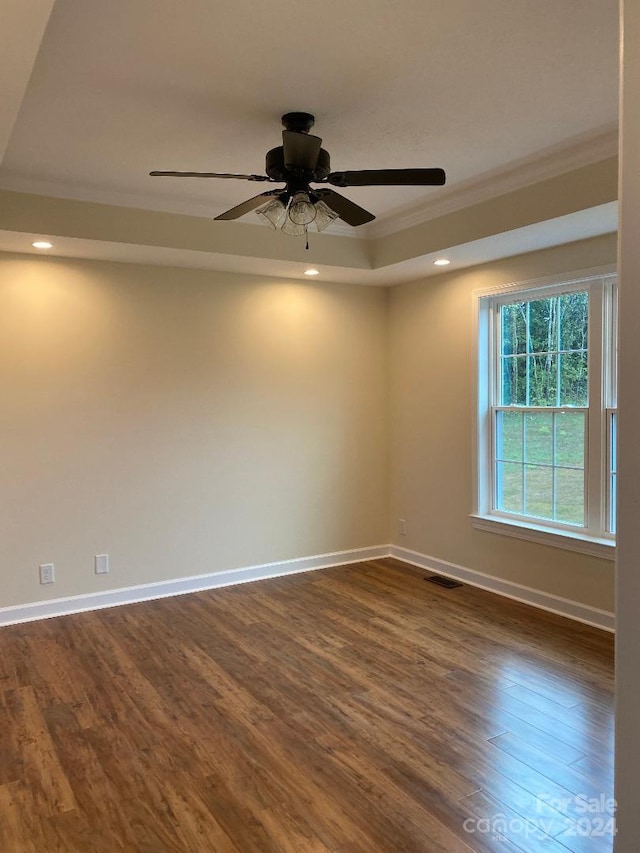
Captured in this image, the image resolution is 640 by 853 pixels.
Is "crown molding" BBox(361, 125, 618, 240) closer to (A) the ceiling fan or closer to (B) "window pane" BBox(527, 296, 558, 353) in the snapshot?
(B) "window pane" BBox(527, 296, 558, 353)

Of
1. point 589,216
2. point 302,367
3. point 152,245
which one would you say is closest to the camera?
point 589,216

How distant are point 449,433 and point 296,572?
1732 mm

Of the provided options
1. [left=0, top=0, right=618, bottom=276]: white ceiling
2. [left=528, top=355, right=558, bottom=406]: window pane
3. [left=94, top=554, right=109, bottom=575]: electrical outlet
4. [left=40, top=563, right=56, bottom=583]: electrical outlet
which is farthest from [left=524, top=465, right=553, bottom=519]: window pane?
[left=40, top=563, right=56, bottom=583]: electrical outlet

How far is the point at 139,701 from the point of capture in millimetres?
3100

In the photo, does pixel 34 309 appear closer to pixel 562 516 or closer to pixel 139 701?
pixel 139 701

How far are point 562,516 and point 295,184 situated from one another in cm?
293

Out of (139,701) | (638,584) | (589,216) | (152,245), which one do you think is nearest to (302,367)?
(152,245)

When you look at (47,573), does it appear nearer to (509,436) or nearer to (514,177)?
(509,436)

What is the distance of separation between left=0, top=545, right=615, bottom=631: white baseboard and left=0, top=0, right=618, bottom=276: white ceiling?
2745 millimetres

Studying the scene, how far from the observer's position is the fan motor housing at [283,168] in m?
2.77

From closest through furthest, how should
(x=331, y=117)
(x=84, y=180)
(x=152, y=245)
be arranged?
(x=331, y=117), (x=84, y=180), (x=152, y=245)

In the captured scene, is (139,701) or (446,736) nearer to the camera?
(446,736)

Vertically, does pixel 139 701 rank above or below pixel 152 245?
below

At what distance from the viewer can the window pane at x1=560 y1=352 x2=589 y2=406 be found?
4168 mm
